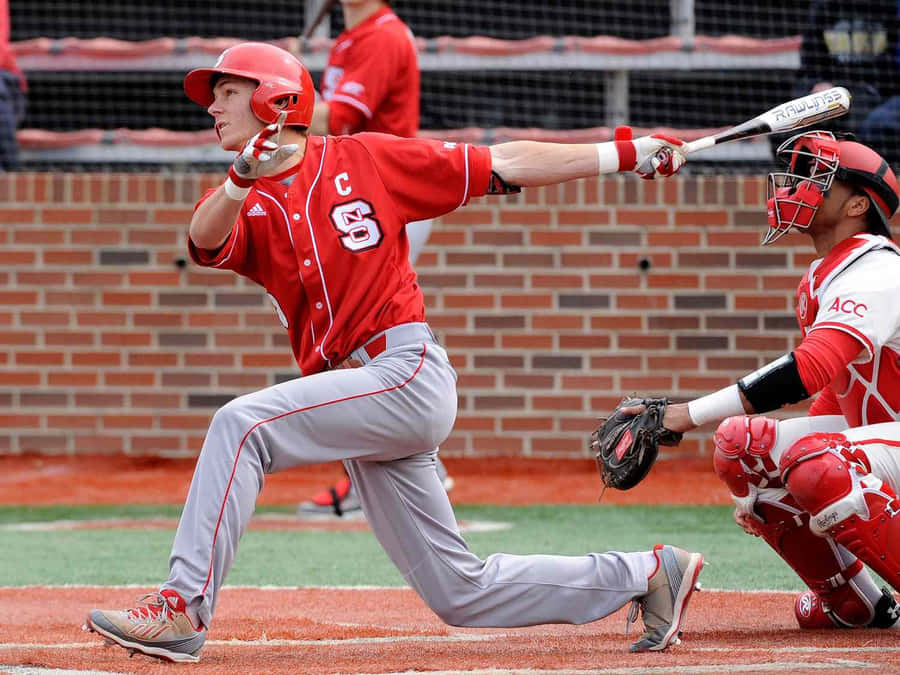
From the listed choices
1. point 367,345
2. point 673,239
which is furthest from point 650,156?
point 673,239

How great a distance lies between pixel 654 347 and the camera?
8.97m

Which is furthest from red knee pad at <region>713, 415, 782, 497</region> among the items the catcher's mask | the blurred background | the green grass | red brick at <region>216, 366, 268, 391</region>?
the blurred background

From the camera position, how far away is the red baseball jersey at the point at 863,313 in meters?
3.71

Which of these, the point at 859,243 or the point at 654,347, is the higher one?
the point at 859,243

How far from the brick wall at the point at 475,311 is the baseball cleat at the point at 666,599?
511 cm

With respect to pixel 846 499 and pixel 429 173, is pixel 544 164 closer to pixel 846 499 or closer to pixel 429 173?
pixel 429 173

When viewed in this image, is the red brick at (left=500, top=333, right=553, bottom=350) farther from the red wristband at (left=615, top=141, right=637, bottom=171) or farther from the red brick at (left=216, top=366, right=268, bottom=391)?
the red wristband at (left=615, top=141, right=637, bottom=171)

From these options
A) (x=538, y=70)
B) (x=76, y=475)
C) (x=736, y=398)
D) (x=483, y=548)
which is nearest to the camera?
(x=736, y=398)

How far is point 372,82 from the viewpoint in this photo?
6.61 metres

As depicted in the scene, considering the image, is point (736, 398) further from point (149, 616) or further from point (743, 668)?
point (149, 616)

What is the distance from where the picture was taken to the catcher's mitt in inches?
149

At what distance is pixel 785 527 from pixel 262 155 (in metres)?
1.78

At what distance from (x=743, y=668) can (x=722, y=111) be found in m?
7.23

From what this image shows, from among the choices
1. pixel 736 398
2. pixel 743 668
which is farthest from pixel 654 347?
pixel 743 668
